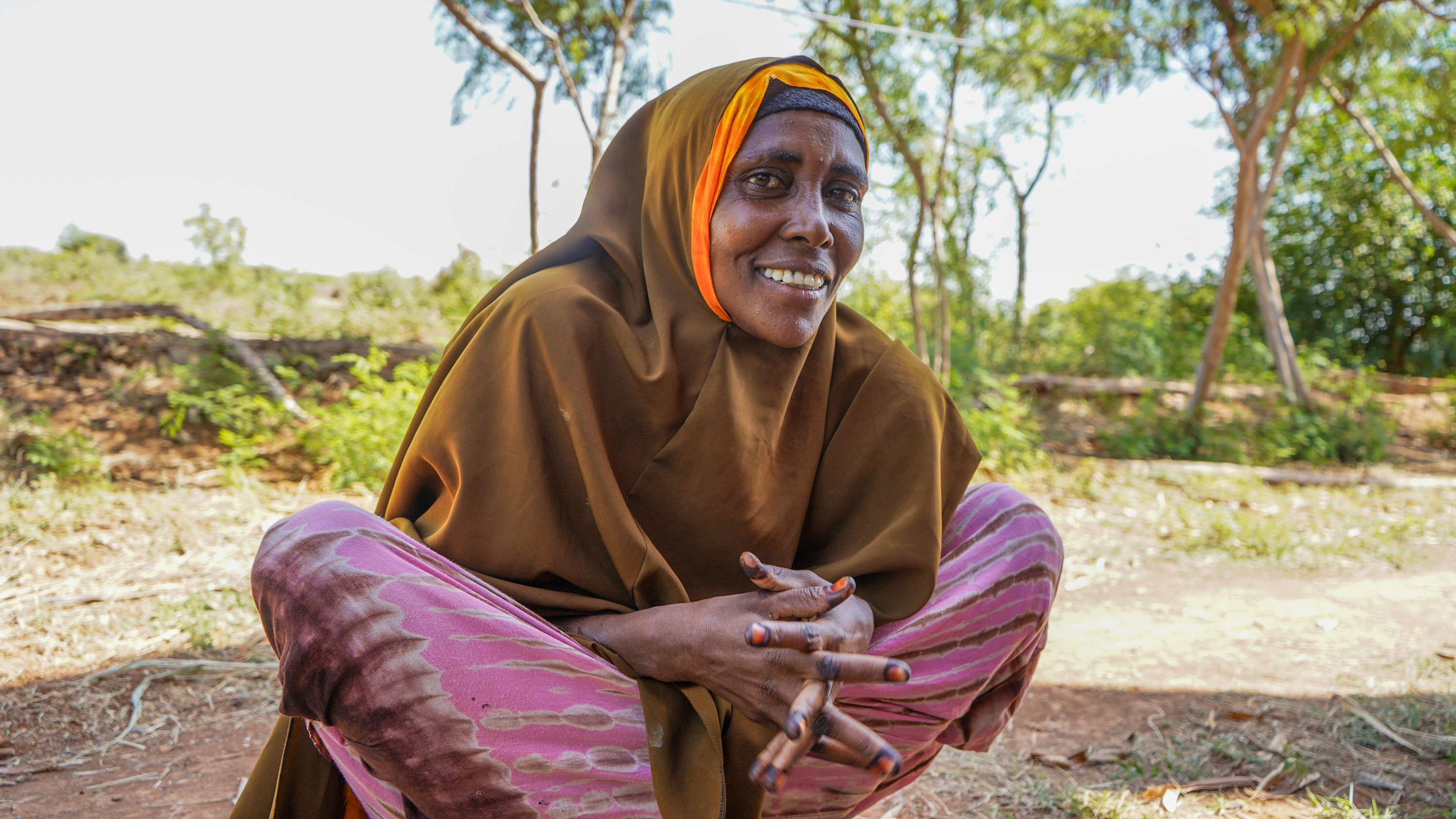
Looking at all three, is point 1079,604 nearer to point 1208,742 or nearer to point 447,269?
point 1208,742

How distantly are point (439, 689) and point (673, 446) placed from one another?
24.3 inches

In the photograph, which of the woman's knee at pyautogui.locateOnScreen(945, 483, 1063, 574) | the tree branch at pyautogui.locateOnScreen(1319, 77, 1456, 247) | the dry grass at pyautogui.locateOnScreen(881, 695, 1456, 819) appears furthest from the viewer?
the tree branch at pyautogui.locateOnScreen(1319, 77, 1456, 247)

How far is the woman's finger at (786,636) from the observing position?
133cm

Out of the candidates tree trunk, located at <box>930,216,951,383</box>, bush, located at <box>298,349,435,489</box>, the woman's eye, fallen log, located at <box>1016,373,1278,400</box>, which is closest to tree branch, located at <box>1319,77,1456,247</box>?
fallen log, located at <box>1016,373,1278,400</box>

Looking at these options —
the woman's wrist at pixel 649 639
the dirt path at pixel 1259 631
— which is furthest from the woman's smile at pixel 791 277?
the dirt path at pixel 1259 631

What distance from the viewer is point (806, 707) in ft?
4.24

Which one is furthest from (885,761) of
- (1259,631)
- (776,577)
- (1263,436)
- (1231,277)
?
(1263,436)

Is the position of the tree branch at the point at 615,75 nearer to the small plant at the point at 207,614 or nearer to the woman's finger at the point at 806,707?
the small plant at the point at 207,614

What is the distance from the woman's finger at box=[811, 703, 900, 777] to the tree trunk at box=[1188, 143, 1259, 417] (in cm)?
932

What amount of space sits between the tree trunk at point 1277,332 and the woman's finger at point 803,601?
34.3ft

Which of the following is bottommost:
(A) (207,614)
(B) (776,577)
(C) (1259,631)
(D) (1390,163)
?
(A) (207,614)

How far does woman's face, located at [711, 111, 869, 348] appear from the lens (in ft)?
5.72

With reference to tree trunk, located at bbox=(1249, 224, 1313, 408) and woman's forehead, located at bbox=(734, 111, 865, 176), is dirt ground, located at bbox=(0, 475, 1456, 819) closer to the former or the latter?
woman's forehead, located at bbox=(734, 111, 865, 176)

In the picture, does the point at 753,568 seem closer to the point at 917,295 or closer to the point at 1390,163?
the point at 917,295
